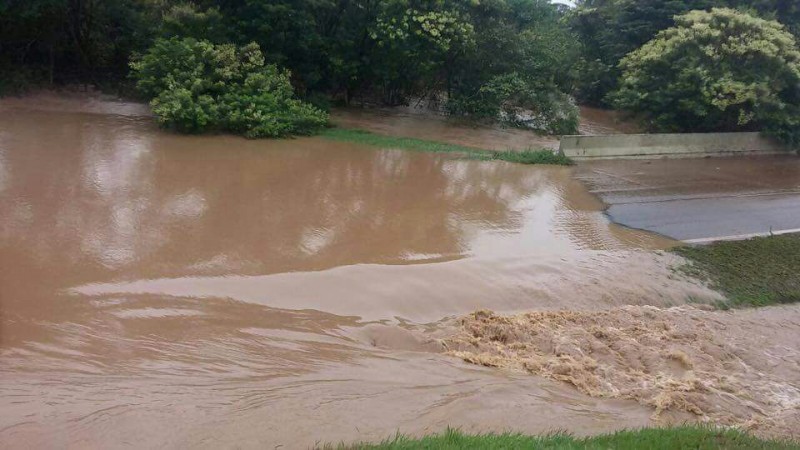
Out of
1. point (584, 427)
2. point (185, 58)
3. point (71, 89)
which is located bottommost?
point (584, 427)

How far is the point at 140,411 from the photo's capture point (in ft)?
19.4

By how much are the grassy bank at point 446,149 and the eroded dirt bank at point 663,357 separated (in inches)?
332

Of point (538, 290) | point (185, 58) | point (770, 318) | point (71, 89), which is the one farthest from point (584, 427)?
point (71, 89)

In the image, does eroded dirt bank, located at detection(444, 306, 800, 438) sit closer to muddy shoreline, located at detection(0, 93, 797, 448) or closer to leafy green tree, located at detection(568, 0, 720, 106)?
muddy shoreline, located at detection(0, 93, 797, 448)

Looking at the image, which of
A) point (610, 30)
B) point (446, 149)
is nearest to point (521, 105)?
point (446, 149)

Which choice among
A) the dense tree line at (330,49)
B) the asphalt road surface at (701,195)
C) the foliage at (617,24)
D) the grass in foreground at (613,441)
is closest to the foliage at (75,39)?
the dense tree line at (330,49)

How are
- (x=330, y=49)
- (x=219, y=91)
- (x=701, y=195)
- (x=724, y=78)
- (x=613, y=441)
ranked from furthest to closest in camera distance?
(x=330, y=49) → (x=724, y=78) → (x=219, y=91) → (x=701, y=195) → (x=613, y=441)

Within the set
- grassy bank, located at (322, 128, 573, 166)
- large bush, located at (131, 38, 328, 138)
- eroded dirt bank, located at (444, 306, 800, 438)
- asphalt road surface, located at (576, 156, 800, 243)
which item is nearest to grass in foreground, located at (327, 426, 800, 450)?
eroded dirt bank, located at (444, 306, 800, 438)

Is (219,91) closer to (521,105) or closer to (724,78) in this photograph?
(521,105)

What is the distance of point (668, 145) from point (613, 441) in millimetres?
16813

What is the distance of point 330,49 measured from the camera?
71.5 ft

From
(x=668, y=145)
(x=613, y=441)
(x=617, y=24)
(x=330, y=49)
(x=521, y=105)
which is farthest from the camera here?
(x=617, y=24)

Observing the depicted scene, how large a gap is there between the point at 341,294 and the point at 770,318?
6383 millimetres

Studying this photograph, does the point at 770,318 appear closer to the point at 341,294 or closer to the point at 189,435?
the point at 341,294
